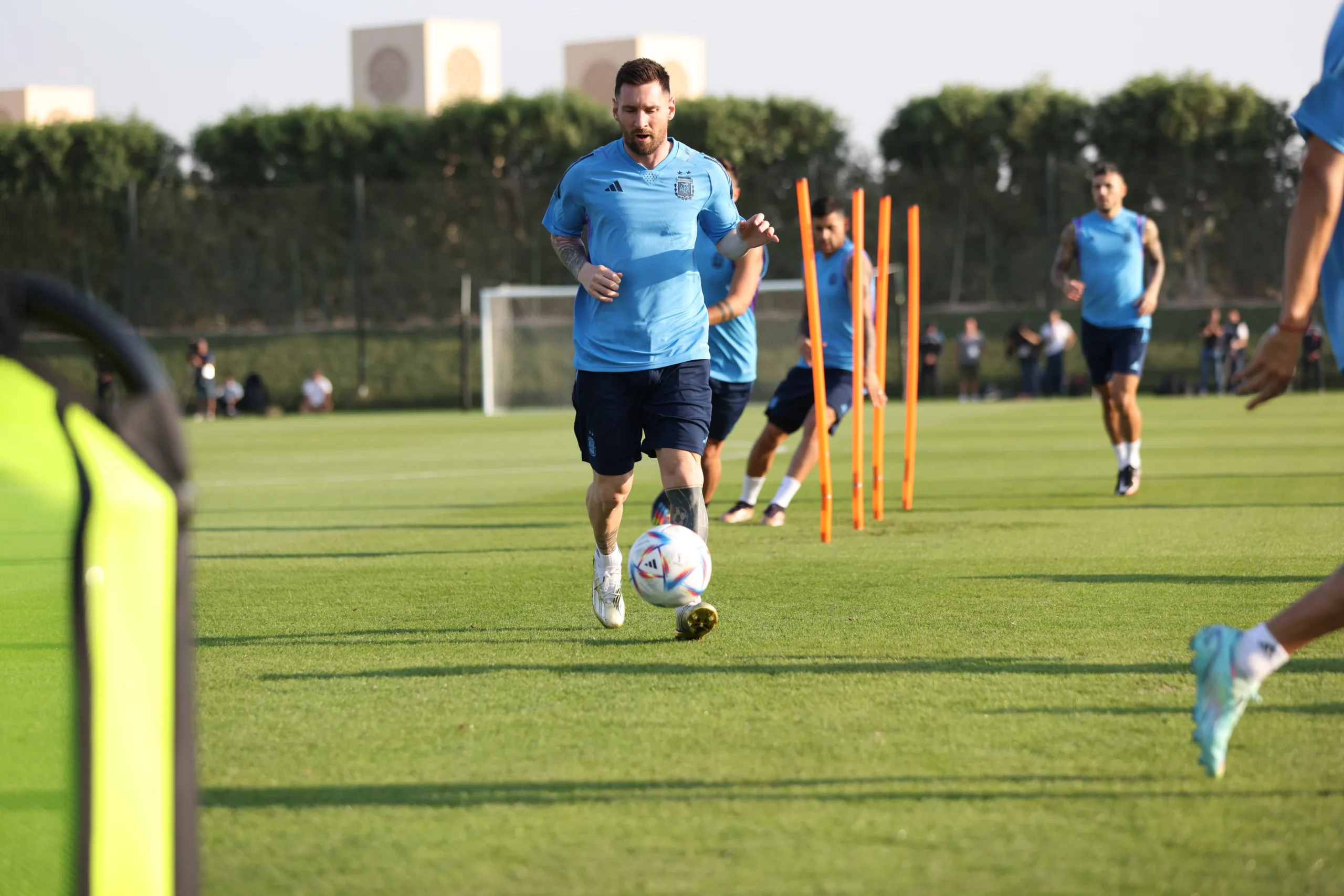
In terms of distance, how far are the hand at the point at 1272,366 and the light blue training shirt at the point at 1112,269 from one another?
7.34 metres

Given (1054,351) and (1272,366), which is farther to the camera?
(1054,351)

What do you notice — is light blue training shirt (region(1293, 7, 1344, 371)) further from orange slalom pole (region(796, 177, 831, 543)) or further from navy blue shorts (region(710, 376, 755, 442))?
navy blue shorts (region(710, 376, 755, 442))

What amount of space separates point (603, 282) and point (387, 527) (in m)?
4.80

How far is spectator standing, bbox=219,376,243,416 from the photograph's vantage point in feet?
108

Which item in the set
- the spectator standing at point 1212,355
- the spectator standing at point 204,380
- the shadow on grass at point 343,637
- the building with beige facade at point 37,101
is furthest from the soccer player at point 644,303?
the building with beige facade at point 37,101

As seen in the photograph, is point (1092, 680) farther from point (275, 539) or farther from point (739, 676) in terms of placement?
point (275, 539)

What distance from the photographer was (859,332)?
338 inches

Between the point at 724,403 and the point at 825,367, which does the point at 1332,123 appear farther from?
the point at 825,367

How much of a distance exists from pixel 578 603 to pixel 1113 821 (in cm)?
346

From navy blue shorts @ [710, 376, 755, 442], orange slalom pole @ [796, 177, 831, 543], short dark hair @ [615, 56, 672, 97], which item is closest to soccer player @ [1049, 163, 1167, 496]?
orange slalom pole @ [796, 177, 831, 543]

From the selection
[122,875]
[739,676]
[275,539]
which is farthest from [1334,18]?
[275,539]

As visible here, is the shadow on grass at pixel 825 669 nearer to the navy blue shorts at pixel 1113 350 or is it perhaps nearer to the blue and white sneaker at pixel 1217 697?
the blue and white sneaker at pixel 1217 697

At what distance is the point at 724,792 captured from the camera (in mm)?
3381

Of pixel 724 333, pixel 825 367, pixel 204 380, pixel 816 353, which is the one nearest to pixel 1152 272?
pixel 825 367
